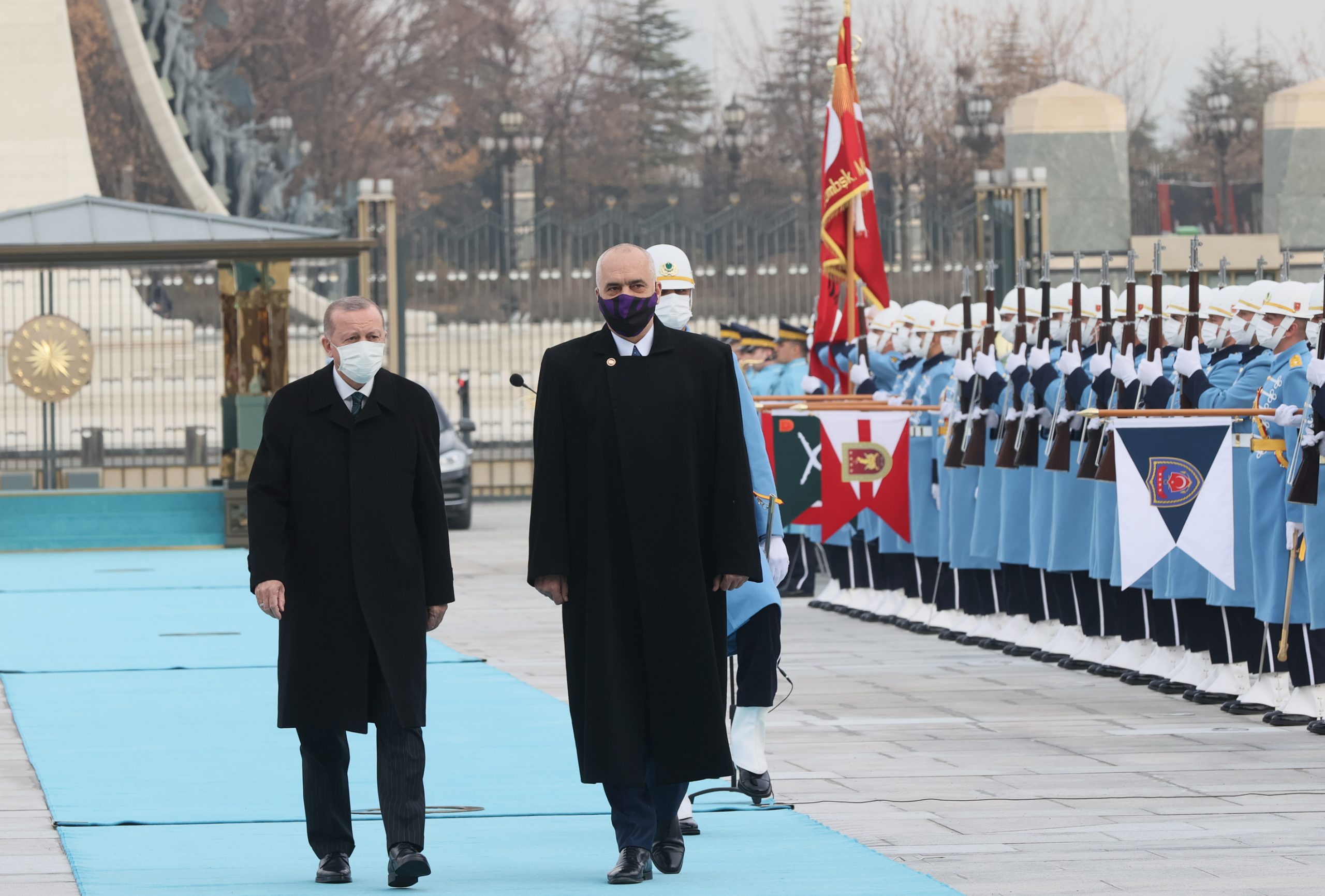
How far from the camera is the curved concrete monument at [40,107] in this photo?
105 feet

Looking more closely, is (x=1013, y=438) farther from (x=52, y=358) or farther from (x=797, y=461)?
(x=52, y=358)

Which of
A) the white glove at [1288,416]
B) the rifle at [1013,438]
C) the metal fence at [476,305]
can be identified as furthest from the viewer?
the metal fence at [476,305]

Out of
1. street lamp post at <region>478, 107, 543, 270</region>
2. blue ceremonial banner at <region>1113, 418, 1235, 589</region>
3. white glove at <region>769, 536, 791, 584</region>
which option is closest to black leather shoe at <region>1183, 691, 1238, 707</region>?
blue ceremonial banner at <region>1113, 418, 1235, 589</region>

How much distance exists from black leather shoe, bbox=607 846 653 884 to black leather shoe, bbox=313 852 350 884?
0.72 meters

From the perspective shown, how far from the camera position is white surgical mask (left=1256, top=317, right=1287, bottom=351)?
33.6ft

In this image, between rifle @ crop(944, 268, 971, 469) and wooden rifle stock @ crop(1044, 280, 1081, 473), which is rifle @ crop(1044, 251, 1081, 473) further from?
rifle @ crop(944, 268, 971, 469)

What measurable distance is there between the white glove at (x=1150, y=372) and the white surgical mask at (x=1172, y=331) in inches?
13.7

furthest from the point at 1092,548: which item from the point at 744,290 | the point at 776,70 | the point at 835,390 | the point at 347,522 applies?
the point at 776,70

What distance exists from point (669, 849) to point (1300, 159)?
1233 inches

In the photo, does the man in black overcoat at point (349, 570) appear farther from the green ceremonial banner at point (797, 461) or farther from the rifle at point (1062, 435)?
the green ceremonial banner at point (797, 461)

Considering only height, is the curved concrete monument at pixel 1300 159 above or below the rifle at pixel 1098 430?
above

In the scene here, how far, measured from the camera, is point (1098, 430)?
11680 millimetres

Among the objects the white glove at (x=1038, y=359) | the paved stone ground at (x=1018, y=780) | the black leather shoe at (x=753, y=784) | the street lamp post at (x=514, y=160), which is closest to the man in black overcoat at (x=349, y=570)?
the paved stone ground at (x=1018, y=780)

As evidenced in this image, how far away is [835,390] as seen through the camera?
635 inches
